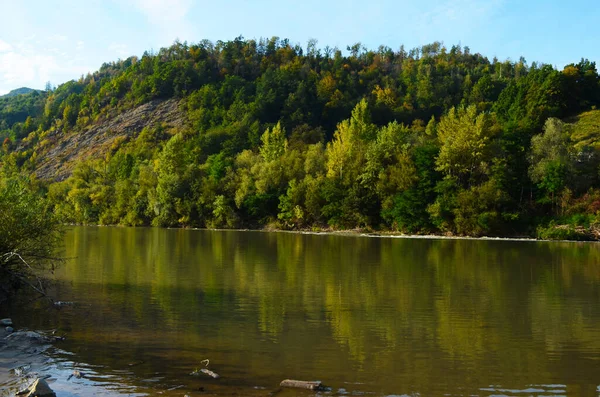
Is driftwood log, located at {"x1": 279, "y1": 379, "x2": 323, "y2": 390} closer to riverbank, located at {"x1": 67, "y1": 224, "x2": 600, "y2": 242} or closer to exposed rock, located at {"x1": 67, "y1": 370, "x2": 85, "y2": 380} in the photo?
exposed rock, located at {"x1": 67, "y1": 370, "x2": 85, "y2": 380}

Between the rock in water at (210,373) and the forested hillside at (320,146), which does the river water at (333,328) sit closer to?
the rock in water at (210,373)

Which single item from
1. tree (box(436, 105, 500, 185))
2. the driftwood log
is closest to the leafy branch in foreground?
the driftwood log

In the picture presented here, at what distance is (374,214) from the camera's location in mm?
77375

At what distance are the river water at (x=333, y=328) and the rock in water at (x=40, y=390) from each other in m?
0.80

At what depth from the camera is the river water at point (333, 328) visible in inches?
467

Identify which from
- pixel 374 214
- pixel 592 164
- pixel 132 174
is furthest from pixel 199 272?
pixel 132 174

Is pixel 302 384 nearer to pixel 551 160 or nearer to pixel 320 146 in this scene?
pixel 551 160

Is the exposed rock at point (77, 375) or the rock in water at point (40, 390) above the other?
the rock in water at point (40, 390)

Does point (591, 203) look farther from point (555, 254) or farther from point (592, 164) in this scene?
point (555, 254)

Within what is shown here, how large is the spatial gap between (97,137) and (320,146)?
8541cm

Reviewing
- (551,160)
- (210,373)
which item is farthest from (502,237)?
(210,373)

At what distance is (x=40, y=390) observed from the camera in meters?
10.0

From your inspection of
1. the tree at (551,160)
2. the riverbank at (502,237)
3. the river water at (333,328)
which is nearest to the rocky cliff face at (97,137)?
the riverbank at (502,237)

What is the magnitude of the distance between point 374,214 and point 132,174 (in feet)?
186
